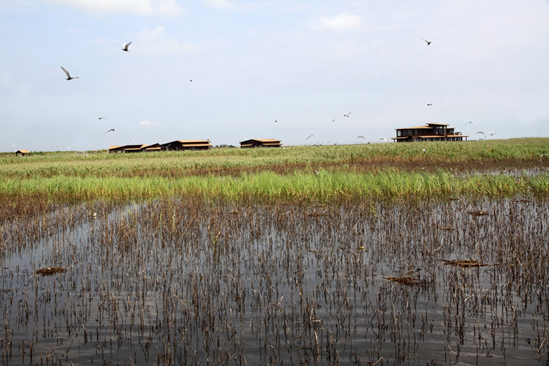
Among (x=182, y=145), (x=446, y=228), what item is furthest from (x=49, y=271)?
(x=182, y=145)

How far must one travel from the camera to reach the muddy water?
3811mm

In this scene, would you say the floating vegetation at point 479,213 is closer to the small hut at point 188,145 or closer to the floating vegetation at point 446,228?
the floating vegetation at point 446,228

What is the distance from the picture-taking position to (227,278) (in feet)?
19.0

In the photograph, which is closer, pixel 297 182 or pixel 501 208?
pixel 501 208

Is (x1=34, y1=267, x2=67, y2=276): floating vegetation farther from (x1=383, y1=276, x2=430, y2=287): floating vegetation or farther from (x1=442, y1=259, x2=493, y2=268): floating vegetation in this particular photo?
(x1=442, y1=259, x2=493, y2=268): floating vegetation

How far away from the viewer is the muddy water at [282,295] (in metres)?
3.81

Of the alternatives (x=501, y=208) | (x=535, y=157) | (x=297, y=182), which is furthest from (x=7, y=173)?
(x=535, y=157)

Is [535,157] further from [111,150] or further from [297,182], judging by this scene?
[111,150]

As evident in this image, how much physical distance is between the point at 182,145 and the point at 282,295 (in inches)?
3002

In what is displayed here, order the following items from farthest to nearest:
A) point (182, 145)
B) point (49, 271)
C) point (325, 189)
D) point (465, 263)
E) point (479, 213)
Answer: point (182, 145) < point (325, 189) < point (479, 213) < point (49, 271) < point (465, 263)

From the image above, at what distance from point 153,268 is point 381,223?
5.12 metres

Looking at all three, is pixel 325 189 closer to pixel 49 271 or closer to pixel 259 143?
pixel 49 271

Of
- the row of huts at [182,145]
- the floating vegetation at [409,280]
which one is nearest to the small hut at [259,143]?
the row of huts at [182,145]

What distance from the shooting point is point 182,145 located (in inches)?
3098
